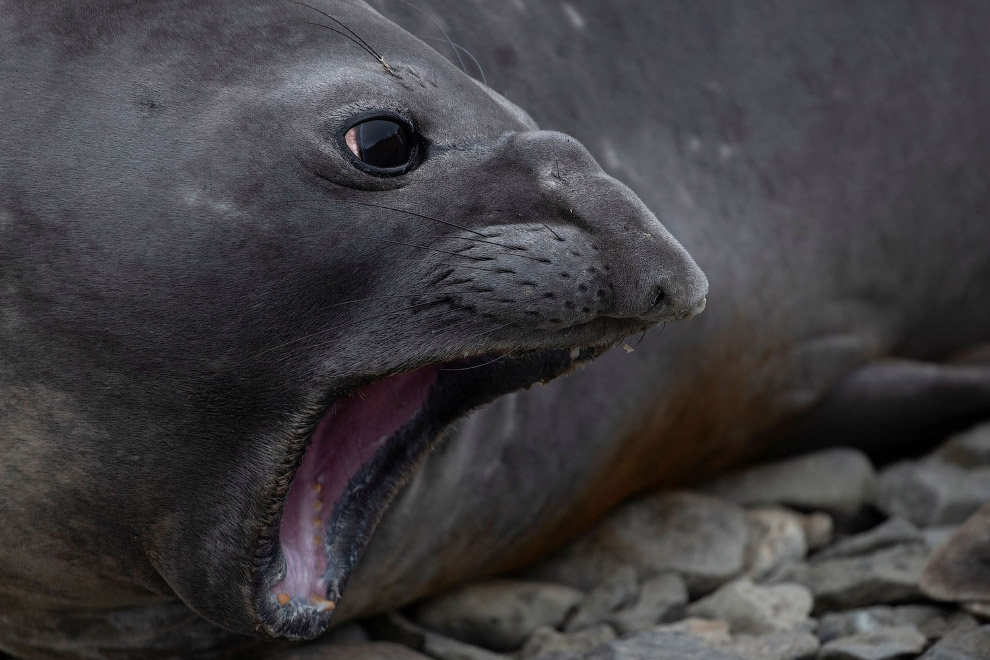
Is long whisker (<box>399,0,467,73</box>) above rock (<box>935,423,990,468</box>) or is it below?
above

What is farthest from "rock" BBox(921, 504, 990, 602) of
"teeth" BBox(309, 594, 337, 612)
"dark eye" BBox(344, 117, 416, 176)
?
"dark eye" BBox(344, 117, 416, 176)

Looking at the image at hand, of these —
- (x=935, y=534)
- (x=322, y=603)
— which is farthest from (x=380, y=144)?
(x=935, y=534)

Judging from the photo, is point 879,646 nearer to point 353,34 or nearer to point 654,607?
point 654,607

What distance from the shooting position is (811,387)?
407 centimetres

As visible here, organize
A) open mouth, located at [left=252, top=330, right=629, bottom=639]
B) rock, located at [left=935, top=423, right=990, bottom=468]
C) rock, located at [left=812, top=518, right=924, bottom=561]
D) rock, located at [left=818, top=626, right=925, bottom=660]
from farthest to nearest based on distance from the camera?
rock, located at [left=935, top=423, right=990, bottom=468]
rock, located at [left=812, top=518, right=924, bottom=561]
rock, located at [left=818, top=626, right=925, bottom=660]
open mouth, located at [left=252, top=330, right=629, bottom=639]

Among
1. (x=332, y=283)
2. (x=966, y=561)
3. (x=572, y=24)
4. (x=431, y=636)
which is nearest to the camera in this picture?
(x=332, y=283)

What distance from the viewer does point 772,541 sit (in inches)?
140

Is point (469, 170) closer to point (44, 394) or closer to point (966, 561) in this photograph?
point (44, 394)

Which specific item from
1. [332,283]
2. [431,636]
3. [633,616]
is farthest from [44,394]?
[633,616]

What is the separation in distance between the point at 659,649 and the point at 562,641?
1.20 feet

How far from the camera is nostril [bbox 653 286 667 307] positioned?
2373 millimetres

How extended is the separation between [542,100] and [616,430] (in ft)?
2.87

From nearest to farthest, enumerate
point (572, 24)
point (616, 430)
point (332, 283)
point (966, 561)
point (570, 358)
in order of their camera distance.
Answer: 1. point (332, 283)
2. point (570, 358)
3. point (966, 561)
4. point (616, 430)
5. point (572, 24)

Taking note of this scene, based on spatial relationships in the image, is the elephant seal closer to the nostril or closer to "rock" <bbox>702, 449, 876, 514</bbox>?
the nostril
